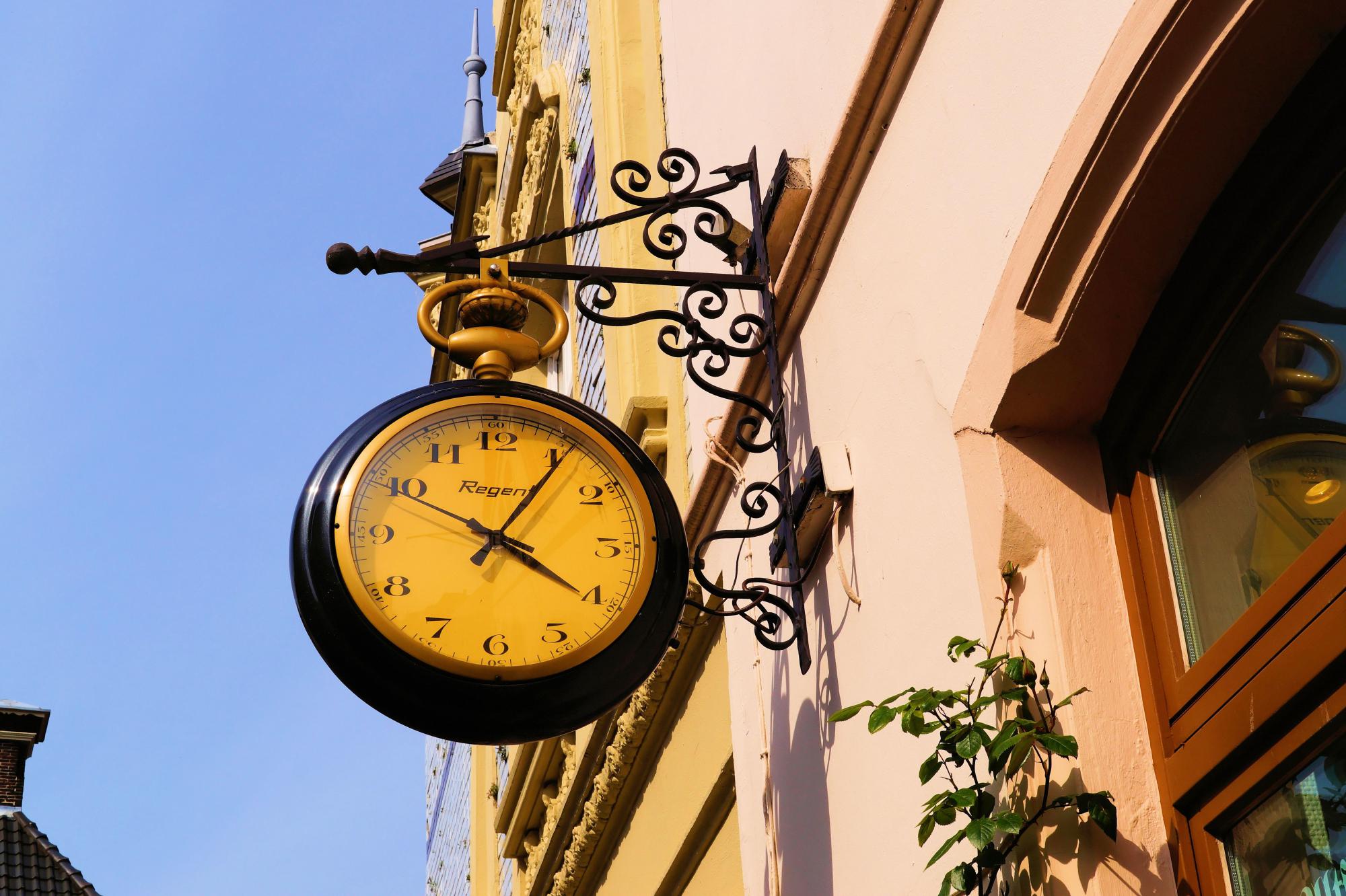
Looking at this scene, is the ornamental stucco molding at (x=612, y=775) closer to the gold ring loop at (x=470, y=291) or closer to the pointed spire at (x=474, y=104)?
the gold ring loop at (x=470, y=291)

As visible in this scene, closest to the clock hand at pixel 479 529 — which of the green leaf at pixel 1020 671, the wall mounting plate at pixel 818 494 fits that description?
the wall mounting plate at pixel 818 494

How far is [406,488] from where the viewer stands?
11.8 ft

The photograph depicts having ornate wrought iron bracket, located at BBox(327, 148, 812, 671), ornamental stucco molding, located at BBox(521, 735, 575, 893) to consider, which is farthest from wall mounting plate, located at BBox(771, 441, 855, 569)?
ornamental stucco molding, located at BBox(521, 735, 575, 893)

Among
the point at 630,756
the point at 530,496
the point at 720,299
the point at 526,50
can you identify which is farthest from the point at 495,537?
the point at 526,50

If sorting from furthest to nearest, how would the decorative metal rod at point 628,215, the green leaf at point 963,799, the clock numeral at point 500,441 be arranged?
the decorative metal rod at point 628,215, the clock numeral at point 500,441, the green leaf at point 963,799

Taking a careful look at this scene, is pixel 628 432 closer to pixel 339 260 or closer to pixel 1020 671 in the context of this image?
pixel 339 260

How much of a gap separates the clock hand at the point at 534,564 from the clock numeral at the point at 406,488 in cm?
22

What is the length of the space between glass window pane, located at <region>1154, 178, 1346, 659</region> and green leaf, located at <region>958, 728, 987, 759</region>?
0.35 meters

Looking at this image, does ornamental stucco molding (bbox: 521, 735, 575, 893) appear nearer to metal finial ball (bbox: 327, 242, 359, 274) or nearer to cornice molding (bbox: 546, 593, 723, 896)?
cornice molding (bbox: 546, 593, 723, 896)

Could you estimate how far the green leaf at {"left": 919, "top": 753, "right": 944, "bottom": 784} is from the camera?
264 cm

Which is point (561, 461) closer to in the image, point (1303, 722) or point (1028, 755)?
point (1028, 755)

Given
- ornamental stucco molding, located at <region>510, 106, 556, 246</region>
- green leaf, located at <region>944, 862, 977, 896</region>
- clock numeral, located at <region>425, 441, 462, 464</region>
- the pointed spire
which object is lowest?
green leaf, located at <region>944, 862, 977, 896</region>

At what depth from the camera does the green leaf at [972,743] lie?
8.55ft

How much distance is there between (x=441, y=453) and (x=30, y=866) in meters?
16.1
